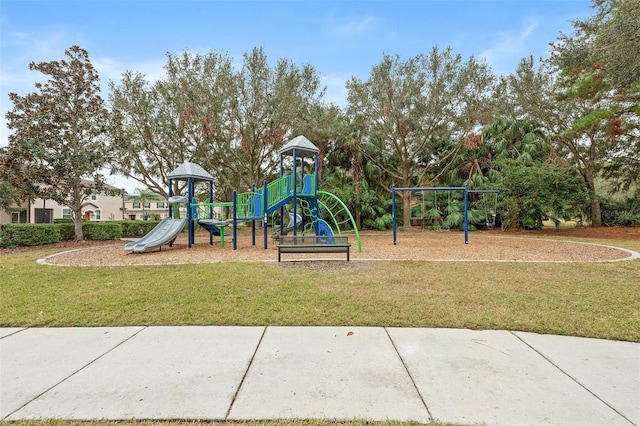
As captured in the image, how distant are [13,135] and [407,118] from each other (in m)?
17.9

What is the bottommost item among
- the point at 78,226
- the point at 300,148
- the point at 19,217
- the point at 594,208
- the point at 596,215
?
the point at 78,226

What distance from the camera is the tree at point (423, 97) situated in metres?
16.9

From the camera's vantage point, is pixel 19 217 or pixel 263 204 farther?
pixel 19 217

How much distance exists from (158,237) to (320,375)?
984 cm

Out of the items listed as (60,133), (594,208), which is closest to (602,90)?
(594,208)

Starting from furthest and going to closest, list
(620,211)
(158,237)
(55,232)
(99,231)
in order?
1. (620,211)
2. (99,231)
3. (55,232)
4. (158,237)

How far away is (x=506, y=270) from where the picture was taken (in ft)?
21.5

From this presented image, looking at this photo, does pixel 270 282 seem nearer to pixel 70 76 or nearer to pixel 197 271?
pixel 197 271

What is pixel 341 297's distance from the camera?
186 inches

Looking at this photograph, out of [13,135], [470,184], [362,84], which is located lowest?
[470,184]

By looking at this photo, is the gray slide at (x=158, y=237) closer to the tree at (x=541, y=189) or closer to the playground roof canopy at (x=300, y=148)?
the playground roof canopy at (x=300, y=148)

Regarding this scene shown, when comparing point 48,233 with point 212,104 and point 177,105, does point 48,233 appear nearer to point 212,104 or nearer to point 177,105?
point 177,105

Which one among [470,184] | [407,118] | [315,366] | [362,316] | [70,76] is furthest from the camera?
[470,184]

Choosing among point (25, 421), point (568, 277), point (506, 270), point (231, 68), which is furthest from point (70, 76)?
point (568, 277)
